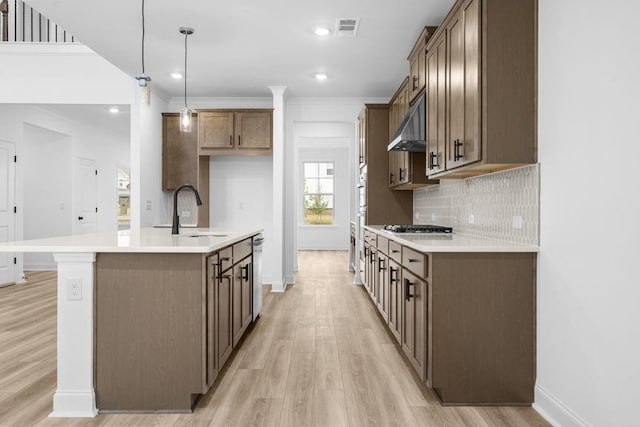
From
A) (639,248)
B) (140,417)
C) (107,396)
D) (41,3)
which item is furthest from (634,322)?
(41,3)

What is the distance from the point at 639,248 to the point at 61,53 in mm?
6255

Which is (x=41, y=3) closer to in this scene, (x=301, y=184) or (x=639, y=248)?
(x=639, y=248)

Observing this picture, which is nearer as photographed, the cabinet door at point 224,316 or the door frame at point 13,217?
the cabinet door at point 224,316

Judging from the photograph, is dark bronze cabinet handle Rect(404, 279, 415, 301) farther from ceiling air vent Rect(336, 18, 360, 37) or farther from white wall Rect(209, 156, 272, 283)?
white wall Rect(209, 156, 272, 283)

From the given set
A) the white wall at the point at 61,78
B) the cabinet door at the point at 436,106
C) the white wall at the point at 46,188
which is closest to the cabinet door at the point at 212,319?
the cabinet door at the point at 436,106

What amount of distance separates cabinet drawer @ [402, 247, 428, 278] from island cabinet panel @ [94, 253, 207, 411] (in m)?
1.25

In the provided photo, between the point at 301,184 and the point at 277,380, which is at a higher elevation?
the point at 301,184

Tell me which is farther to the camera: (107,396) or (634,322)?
(107,396)

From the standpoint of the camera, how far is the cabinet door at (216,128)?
5.92 m

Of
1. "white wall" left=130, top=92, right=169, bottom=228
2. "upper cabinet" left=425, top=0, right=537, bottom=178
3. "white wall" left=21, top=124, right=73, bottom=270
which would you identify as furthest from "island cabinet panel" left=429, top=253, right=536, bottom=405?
"white wall" left=21, top=124, right=73, bottom=270

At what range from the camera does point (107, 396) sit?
236 cm

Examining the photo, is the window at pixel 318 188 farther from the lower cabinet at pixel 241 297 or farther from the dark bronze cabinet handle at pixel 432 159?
the dark bronze cabinet handle at pixel 432 159

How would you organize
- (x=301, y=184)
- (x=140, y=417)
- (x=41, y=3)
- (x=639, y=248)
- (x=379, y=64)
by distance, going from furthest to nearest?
1. (x=301, y=184)
2. (x=379, y=64)
3. (x=41, y=3)
4. (x=140, y=417)
5. (x=639, y=248)

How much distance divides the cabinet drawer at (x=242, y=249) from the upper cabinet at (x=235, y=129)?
2.36m
